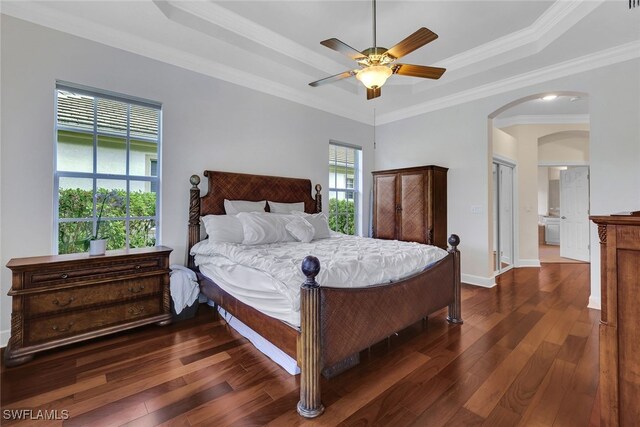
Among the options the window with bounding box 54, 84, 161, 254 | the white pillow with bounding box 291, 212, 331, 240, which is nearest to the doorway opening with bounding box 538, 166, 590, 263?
the white pillow with bounding box 291, 212, 331, 240

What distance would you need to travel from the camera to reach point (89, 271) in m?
2.35

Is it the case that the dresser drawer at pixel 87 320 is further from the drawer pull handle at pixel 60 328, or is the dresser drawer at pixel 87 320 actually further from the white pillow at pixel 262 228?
the white pillow at pixel 262 228

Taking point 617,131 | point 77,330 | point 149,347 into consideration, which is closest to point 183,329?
point 149,347

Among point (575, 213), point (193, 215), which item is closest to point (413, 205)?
point (193, 215)

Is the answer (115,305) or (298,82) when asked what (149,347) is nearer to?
(115,305)

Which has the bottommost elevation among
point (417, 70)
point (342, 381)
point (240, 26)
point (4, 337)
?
point (342, 381)

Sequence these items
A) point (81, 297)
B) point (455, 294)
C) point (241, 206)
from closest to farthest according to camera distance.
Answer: point (81, 297)
point (455, 294)
point (241, 206)

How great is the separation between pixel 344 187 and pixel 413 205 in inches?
51.6

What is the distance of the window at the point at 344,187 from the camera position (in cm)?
497

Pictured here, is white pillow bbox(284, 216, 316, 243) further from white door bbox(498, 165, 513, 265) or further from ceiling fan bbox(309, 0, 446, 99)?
white door bbox(498, 165, 513, 265)

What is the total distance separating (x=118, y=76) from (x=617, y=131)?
211 inches

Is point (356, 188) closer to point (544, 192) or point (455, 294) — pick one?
point (455, 294)

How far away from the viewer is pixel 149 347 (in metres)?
2.33

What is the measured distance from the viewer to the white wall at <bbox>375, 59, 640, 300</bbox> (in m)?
3.05
